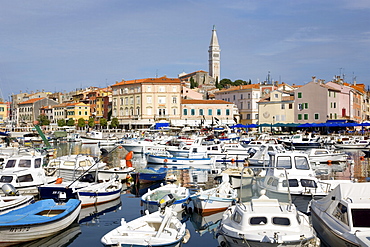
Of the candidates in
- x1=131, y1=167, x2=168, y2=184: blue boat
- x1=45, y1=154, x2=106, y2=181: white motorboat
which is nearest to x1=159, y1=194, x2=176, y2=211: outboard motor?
x1=131, y1=167, x2=168, y2=184: blue boat

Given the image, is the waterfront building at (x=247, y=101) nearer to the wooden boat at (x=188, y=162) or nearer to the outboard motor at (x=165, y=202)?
the wooden boat at (x=188, y=162)

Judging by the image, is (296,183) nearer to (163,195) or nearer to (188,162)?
(163,195)

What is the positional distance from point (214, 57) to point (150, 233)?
159467 mm

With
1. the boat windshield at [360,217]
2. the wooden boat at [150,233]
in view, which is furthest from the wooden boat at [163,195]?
the boat windshield at [360,217]

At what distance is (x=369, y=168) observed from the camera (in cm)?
3422

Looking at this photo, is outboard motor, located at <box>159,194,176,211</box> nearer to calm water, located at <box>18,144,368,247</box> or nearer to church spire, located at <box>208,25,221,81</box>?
calm water, located at <box>18,144,368,247</box>

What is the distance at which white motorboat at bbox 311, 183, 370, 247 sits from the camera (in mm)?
10594

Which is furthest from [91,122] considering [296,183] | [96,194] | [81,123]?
[296,183]

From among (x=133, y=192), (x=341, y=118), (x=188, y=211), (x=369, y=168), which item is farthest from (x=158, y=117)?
(x=188, y=211)

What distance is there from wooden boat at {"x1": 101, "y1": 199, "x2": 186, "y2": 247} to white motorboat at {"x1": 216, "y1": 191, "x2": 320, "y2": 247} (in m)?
1.46

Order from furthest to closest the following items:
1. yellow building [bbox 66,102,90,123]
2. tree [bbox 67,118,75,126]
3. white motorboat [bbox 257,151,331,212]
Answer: yellow building [bbox 66,102,90,123] < tree [bbox 67,118,75,126] < white motorboat [bbox 257,151,331,212]

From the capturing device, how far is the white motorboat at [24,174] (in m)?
19.4

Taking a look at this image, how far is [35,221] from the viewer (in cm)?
1312

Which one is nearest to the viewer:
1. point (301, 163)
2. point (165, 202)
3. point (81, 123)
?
point (165, 202)
